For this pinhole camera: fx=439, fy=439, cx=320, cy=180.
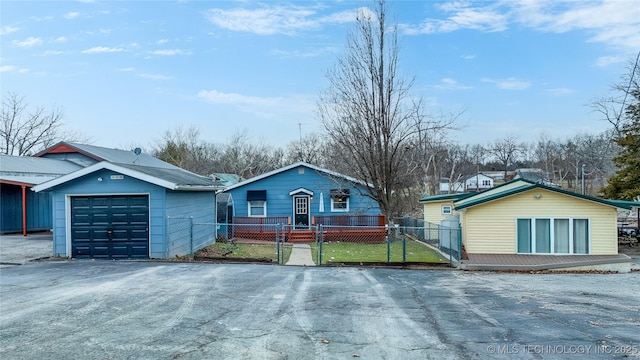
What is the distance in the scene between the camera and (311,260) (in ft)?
49.8

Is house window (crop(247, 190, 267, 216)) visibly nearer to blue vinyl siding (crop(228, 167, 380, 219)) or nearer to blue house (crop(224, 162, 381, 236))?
blue house (crop(224, 162, 381, 236))

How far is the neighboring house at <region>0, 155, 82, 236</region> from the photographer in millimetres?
20375

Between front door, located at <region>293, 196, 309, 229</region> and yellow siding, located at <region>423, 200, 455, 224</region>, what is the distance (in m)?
6.56

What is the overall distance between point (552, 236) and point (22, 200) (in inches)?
920

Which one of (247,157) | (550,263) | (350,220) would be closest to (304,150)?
(247,157)

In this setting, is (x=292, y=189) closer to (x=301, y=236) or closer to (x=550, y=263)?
(x=301, y=236)

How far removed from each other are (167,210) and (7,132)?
43344mm

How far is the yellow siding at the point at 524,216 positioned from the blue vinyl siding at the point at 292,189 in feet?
26.2

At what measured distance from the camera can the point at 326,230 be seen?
22.8 metres

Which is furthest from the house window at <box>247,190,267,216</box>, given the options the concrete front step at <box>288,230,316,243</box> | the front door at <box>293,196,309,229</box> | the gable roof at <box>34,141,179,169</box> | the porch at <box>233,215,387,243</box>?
the gable roof at <box>34,141,179,169</box>

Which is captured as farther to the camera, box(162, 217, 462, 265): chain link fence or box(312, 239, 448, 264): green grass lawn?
box(312, 239, 448, 264): green grass lawn

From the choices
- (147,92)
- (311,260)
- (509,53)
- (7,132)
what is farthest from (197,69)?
(7,132)

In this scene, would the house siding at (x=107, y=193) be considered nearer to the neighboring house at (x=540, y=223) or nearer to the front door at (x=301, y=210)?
the neighboring house at (x=540, y=223)

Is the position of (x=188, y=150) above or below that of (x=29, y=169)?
above
